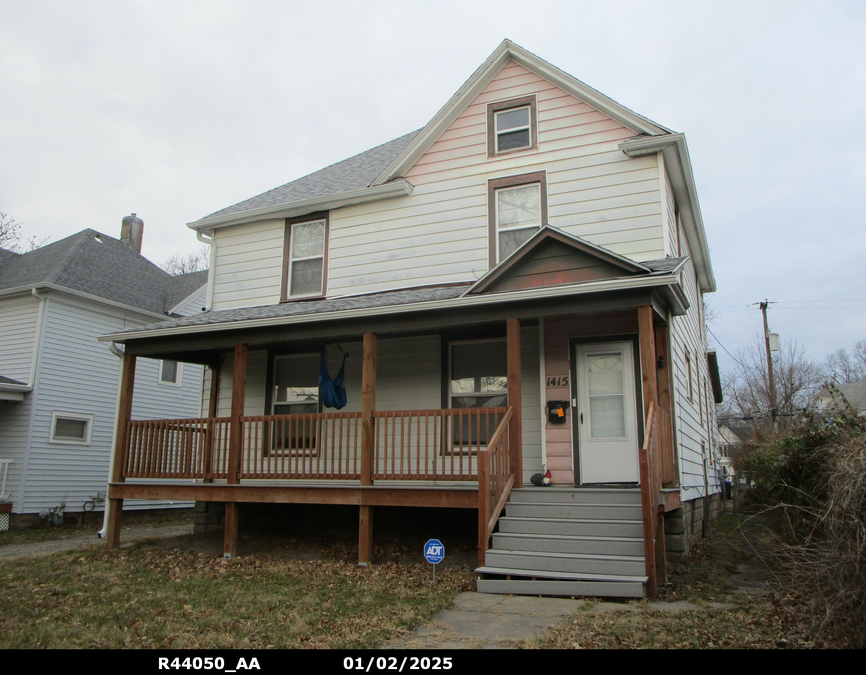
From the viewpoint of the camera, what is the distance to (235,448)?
1018 centimetres

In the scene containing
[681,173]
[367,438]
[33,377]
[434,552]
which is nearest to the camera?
[434,552]

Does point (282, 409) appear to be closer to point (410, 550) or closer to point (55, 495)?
point (410, 550)

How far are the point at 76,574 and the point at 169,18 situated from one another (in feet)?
32.8

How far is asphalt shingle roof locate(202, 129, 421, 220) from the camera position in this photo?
12.8 meters

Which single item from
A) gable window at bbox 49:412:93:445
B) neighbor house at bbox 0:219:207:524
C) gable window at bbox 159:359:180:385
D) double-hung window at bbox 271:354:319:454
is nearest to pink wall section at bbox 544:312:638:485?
double-hung window at bbox 271:354:319:454

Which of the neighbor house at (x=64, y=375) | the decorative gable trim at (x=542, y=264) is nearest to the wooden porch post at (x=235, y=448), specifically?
the decorative gable trim at (x=542, y=264)

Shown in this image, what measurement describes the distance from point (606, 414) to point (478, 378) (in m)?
2.12

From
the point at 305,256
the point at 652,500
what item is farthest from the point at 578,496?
the point at 305,256

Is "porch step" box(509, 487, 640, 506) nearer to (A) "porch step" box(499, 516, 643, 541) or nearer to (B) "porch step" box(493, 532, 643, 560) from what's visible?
(A) "porch step" box(499, 516, 643, 541)

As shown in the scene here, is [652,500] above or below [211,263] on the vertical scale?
below

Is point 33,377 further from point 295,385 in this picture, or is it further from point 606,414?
point 606,414

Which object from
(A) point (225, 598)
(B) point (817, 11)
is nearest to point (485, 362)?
(A) point (225, 598)

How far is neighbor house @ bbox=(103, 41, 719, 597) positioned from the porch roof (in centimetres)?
4
